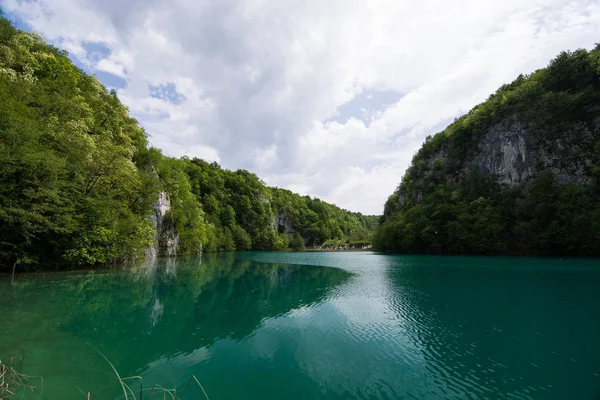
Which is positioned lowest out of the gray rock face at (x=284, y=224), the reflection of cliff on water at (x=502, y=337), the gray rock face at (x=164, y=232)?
the reflection of cliff on water at (x=502, y=337)

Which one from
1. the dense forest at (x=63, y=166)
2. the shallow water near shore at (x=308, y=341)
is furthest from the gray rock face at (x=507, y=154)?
the dense forest at (x=63, y=166)

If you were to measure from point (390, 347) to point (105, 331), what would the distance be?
888cm

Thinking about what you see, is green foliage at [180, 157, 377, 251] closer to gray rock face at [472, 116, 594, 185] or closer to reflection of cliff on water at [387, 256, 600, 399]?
reflection of cliff on water at [387, 256, 600, 399]

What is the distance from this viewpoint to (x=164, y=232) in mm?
41594

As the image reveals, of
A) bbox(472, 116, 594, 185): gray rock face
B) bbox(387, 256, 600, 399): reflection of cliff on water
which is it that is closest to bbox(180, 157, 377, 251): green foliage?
bbox(387, 256, 600, 399): reflection of cliff on water

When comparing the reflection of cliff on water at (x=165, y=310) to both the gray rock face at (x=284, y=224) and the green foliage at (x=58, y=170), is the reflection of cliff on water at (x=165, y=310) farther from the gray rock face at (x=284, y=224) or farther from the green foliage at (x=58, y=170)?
the gray rock face at (x=284, y=224)

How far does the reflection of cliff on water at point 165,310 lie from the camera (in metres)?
8.08

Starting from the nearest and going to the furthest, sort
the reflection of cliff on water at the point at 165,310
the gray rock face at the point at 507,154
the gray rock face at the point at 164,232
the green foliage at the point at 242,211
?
the reflection of cliff on water at the point at 165,310, the gray rock face at the point at 164,232, the gray rock face at the point at 507,154, the green foliage at the point at 242,211

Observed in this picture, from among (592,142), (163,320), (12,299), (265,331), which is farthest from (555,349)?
(592,142)

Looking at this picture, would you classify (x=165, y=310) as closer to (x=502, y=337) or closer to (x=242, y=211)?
(x=502, y=337)

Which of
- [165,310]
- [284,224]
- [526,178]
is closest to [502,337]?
[165,310]

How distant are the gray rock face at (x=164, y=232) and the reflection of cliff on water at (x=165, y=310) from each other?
60.2 ft

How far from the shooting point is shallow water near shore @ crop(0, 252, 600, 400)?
5930mm

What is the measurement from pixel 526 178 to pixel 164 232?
191 ft
